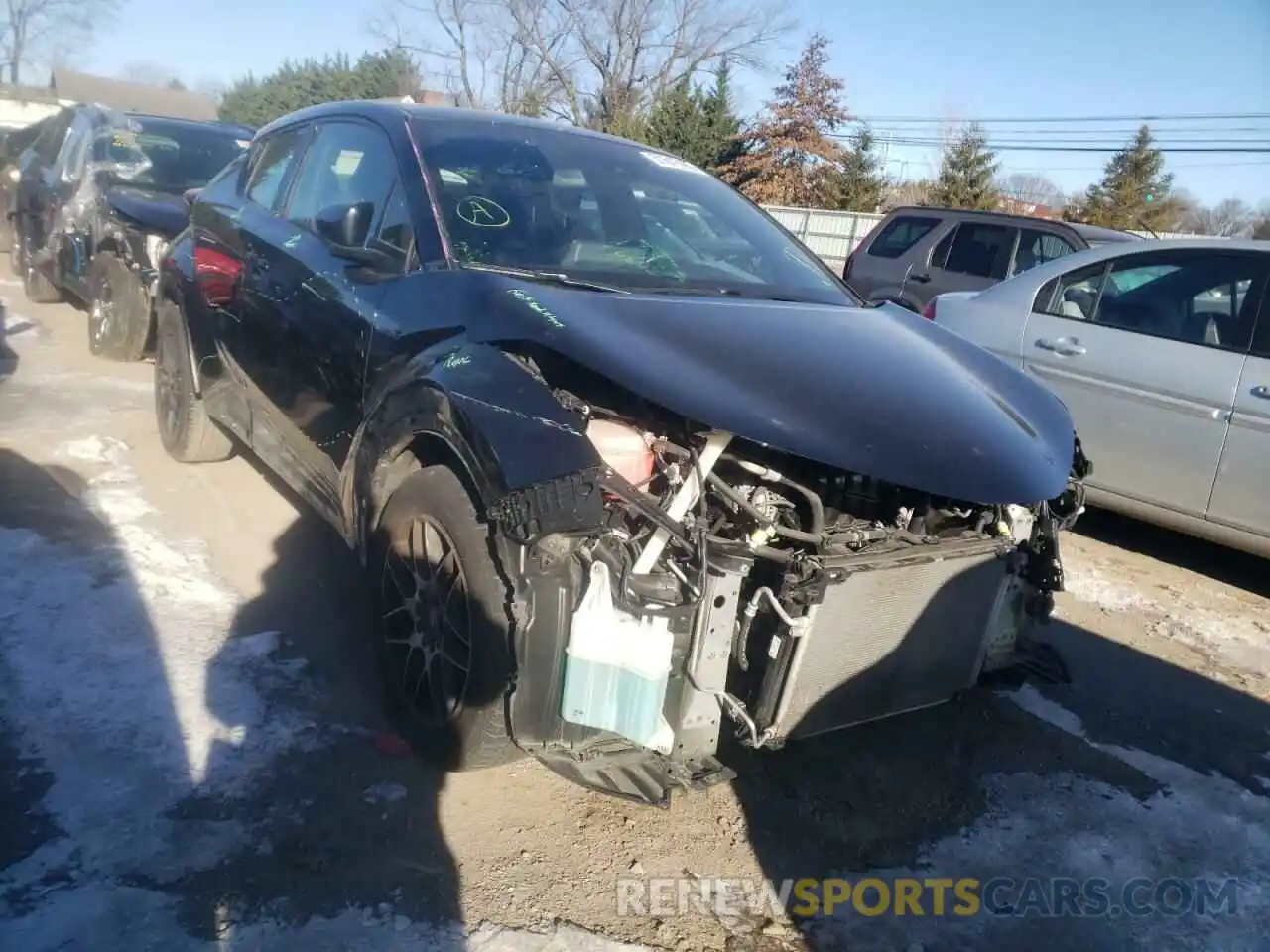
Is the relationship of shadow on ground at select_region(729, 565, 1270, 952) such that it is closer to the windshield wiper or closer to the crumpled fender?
the crumpled fender

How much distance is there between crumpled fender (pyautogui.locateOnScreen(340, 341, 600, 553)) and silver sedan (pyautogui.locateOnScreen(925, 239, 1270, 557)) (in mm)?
3683

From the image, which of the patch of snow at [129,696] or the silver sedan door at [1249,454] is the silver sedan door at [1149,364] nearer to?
the silver sedan door at [1249,454]

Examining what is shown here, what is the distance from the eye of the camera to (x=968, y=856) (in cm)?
287

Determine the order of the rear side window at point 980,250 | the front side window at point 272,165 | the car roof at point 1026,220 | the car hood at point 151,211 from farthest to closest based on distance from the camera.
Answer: the rear side window at point 980,250 → the car roof at point 1026,220 → the car hood at point 151,211 → the front side window at point 272,165

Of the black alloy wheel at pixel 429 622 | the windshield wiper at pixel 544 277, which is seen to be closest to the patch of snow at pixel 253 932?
the black alloy wheel at pixel 429 622

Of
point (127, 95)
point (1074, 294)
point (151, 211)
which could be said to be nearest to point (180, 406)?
point (151, 211)

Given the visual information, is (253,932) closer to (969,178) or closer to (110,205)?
(110,205)

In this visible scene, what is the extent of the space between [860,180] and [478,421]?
95.8 ft

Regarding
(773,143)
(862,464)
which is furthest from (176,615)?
(773,143)

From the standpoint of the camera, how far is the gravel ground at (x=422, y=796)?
2.42m

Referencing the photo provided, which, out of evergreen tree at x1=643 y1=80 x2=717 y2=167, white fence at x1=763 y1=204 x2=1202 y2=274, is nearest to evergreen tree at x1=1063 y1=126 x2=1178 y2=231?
white fence at x1=763 y1=204 x2=1202 y2=274

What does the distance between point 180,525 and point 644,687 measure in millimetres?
2976

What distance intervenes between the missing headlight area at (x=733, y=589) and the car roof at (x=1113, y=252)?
317 cm

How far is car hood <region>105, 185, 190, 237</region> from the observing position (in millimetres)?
6184
